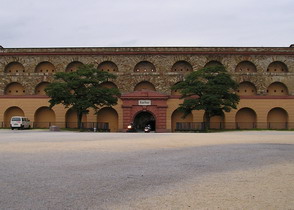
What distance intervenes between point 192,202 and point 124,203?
120 centimetres

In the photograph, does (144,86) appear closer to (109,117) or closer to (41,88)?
(109,117)

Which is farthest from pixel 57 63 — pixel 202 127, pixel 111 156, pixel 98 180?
pixel 98 180

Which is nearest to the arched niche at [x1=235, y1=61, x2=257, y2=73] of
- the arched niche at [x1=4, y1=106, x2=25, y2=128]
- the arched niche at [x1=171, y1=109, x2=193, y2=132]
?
the arched niche at [x1=171, y1=109, x2=193, y2=132]

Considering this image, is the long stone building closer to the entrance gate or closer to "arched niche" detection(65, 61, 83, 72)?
"arched niche" detection(65, 61, 83, 72)

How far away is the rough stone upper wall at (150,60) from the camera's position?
143 feet

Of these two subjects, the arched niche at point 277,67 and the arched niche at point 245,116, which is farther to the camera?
the arched niche at point 277,67

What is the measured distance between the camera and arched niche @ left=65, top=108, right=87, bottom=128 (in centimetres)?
4262

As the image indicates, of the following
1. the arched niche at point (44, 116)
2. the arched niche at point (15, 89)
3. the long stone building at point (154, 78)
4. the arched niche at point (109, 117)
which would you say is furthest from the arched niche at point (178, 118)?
the arched niche at point (15, 89)

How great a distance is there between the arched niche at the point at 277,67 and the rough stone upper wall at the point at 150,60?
65 cm

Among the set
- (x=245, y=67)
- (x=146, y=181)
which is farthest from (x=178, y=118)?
(x=146, y=181)

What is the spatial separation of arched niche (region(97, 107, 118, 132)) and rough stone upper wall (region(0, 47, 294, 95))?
3317 mm

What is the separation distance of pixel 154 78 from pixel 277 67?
1705cm

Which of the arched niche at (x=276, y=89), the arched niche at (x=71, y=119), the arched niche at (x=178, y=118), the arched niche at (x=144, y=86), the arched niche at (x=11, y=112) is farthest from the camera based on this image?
the arched niche at (x=144, y=86)

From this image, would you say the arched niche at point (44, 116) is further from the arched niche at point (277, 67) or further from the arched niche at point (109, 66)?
the arched niche at point (277, 67)
